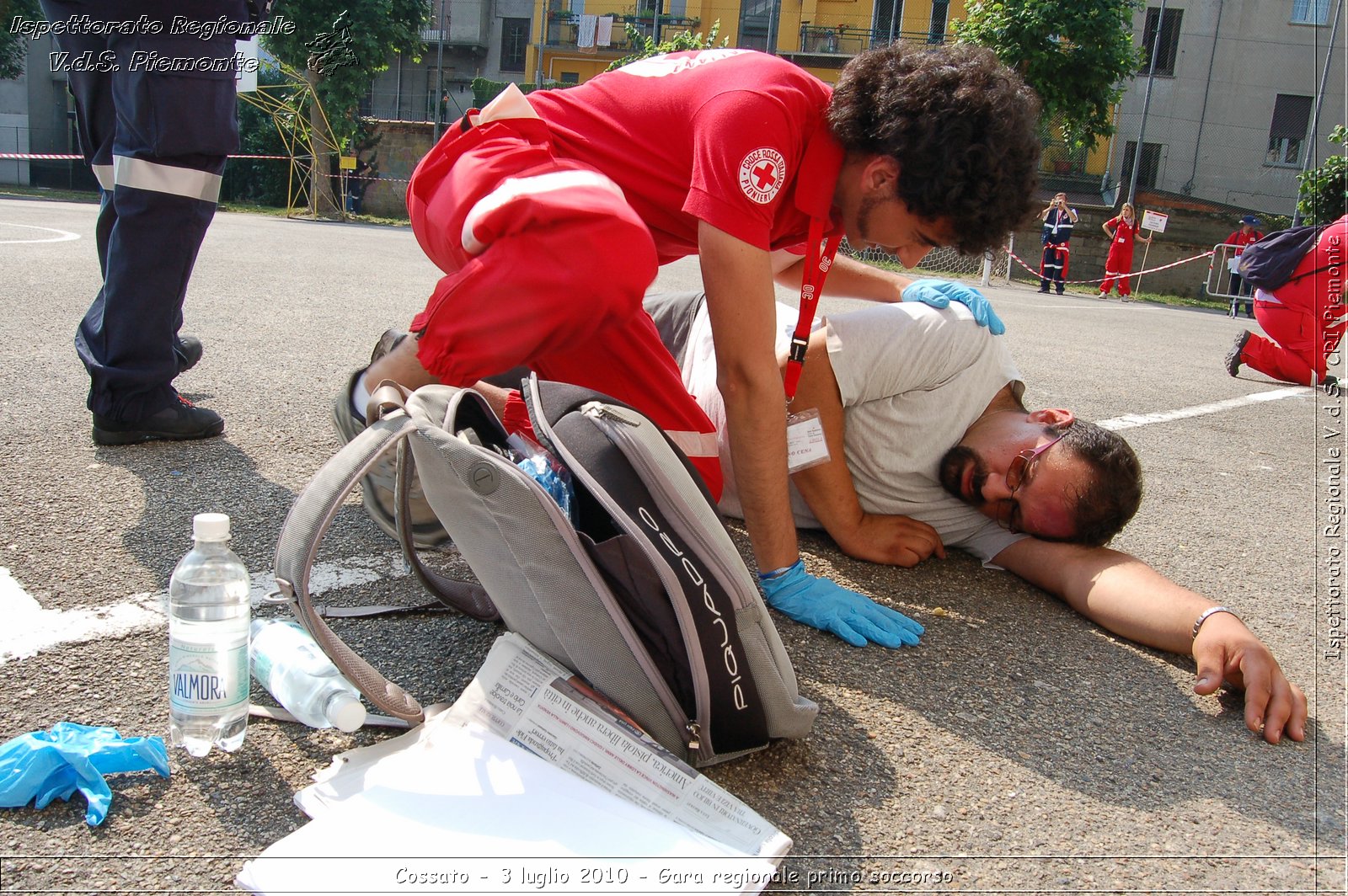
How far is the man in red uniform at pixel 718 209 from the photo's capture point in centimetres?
197

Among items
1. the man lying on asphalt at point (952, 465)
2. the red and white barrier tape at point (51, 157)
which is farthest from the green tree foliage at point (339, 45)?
the man lying on asphalt at point (952, 465)

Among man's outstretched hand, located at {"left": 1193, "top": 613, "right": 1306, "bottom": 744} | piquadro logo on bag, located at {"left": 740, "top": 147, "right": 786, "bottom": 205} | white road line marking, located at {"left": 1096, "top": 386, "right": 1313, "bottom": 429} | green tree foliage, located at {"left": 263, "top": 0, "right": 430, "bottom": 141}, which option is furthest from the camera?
green tree foliage, located at {"left": 263, "top": 0, "right": 430, "bottom": 141}

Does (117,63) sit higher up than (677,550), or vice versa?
(117,63)

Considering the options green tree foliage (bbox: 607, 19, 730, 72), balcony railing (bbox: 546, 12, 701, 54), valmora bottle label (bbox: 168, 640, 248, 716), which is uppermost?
balcony railing (bbox: 546, 12, 701, 54)

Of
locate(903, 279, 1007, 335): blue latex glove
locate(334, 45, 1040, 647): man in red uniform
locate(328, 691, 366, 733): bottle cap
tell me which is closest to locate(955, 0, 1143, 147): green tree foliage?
locate(903, 279, 1007, 335): blue latex glove

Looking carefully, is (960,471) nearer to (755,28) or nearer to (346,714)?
(346,714)

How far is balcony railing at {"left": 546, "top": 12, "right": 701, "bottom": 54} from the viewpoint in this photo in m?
35.6

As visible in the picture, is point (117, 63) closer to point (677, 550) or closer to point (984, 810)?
point (677, 550)

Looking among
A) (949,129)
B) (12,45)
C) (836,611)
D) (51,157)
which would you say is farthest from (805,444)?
(12,45)

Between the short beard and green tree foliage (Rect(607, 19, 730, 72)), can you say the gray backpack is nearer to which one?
the short beard

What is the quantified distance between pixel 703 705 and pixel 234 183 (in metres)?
30.6

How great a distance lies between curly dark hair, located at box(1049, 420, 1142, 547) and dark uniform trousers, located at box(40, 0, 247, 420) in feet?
7.79

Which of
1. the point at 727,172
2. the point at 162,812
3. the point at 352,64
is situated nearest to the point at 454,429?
the point at 162,812

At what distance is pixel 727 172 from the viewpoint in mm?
2082
